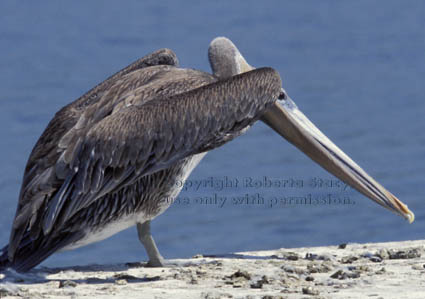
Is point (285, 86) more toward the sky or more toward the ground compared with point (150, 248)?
more toward the sky

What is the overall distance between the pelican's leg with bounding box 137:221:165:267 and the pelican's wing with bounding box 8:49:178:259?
2.79ft

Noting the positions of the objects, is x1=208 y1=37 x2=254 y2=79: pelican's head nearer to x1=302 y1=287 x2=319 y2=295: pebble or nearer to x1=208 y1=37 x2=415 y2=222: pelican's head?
x1=208 y1=37 x2=415 y2=222: pelican's head

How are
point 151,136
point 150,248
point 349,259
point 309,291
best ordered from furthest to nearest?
point 150,248
point 349,259
point 151,136
point 309,291

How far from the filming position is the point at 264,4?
64.7 ft

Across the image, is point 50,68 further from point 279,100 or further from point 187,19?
point 279,100

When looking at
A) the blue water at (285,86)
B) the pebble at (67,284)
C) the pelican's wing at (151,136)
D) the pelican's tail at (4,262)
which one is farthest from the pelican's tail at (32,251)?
the blue water at (285,86)

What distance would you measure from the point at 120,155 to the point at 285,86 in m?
8.44

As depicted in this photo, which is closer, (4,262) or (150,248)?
(4,262)

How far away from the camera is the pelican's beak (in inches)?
305

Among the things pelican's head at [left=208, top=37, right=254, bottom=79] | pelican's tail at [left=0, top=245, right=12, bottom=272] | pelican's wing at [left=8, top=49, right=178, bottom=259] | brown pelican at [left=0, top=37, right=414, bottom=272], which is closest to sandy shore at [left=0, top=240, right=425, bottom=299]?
pelican's tail at [left=0, top=245, right=12, bottom=272]

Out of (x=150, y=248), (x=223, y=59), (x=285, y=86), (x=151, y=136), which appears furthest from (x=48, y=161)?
(x=285, y=86)

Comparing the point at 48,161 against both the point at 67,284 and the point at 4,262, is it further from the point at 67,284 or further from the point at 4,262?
the point at 67,284

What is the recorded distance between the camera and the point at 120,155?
22.1 ft

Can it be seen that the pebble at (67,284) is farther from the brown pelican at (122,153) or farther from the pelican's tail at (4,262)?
the pelican's tail at (4,262)
